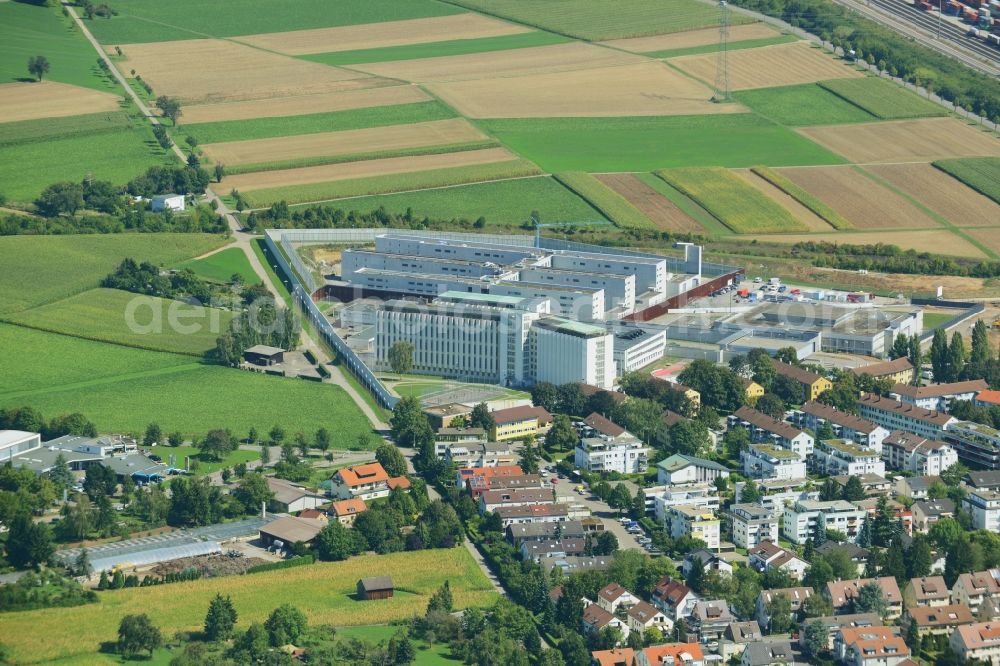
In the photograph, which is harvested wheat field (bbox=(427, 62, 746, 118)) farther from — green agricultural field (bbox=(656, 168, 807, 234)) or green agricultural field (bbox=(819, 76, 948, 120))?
green agricultural field (bbox=(656, 168, 807, 234))

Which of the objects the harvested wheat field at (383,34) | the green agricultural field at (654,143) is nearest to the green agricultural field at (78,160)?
the green agricultural field at (654,143)

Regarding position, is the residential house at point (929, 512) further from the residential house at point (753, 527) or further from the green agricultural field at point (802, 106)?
the green agricultural field at point (802, 106)

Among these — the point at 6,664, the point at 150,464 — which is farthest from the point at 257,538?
the point at 6,664

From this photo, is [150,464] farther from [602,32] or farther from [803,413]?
[602,32]

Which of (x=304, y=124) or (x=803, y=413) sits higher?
(x=304, y=124)

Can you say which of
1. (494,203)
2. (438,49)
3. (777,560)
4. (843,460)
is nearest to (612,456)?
(843,460)

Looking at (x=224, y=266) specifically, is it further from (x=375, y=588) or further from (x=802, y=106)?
(x=802, y=106)
